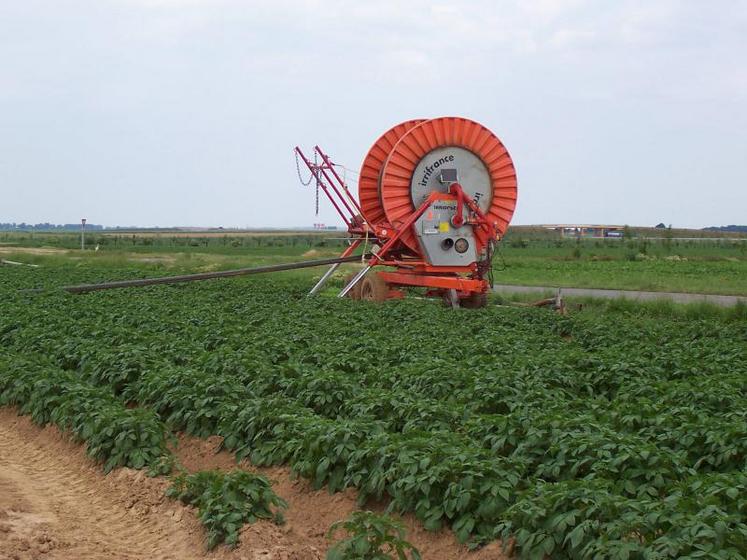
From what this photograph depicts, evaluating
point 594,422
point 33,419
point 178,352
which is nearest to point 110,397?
point 33,419

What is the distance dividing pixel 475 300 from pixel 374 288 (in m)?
2.45

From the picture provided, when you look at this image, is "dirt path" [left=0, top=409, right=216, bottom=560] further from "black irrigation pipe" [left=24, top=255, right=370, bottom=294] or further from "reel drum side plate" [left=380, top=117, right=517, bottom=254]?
"reel drum side plate" [left=380, top=117, right=517, bottom=254]

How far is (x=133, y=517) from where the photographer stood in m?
7.78

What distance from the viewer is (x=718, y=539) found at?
5250mm

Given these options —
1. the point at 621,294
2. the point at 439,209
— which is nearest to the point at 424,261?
the point at 439,209

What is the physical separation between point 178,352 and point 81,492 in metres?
3.81

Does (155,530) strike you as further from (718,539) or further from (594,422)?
(718,539)

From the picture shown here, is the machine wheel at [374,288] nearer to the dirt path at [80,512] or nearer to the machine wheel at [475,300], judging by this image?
the machine wheel at [475,300]

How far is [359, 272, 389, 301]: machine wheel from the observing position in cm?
2172

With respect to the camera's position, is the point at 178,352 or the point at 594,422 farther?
the point at 178,352

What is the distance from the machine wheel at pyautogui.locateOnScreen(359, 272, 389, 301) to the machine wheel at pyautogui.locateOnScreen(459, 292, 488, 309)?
191 cm


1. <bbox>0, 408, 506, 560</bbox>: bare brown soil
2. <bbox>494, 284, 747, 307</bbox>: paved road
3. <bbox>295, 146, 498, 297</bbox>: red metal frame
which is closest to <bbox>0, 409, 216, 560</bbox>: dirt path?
<bbox>0, 408, 506, 560</bbox>: bare brown soil

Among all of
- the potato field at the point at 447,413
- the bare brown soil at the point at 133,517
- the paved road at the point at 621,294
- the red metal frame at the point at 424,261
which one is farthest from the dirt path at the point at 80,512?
the paved road at the point at 621,294

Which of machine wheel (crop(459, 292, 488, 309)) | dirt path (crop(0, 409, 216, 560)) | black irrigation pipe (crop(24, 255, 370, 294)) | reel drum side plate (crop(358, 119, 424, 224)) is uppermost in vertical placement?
reel drum side plate (crop(358, 119, 424, 224))
